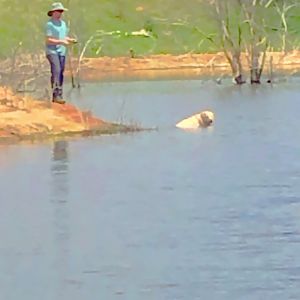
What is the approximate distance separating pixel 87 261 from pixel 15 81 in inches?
503

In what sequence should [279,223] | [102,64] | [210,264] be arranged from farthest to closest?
[102,64]
[279,223]
[210,264]

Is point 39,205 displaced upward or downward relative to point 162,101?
upward

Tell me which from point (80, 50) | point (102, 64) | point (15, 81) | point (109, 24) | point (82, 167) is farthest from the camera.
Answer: point (109, 24)

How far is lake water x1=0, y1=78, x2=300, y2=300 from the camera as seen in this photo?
10344 millimetres

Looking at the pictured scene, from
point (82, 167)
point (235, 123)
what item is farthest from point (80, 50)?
point (82, 167)

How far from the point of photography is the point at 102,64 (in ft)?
188

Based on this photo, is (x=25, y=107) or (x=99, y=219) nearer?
(x=99, y=219)

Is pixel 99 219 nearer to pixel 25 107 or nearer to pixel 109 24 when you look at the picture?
pixel 25 107

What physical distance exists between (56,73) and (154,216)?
32.9ft

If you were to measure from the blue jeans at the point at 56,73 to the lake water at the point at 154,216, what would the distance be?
199 centimetres

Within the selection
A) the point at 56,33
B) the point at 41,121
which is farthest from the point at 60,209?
the point at 56,33

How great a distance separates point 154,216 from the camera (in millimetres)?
13133

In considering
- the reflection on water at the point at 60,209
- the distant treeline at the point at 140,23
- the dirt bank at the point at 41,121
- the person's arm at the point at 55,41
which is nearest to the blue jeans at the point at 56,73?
the person's arm at the point at 55,41

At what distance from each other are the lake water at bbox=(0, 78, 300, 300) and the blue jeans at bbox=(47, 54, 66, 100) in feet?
6.51
